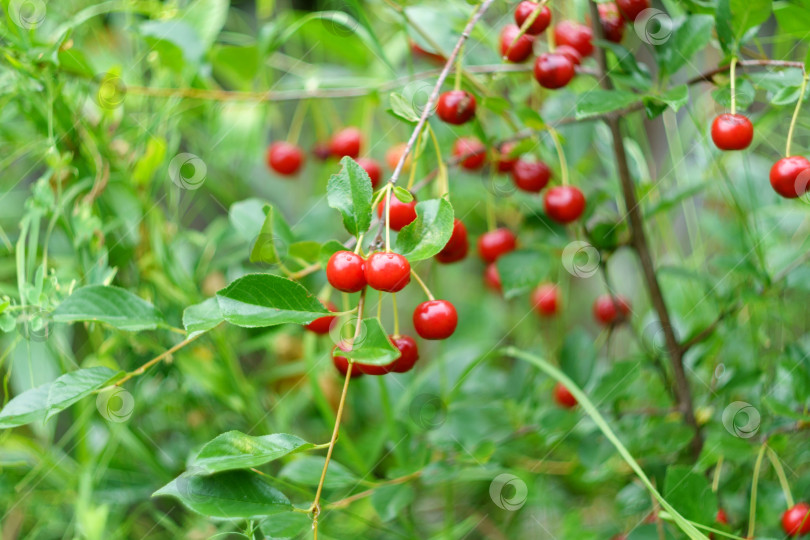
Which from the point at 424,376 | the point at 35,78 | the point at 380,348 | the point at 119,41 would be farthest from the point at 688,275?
the point at 119,41

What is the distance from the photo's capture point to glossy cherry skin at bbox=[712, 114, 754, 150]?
528mm

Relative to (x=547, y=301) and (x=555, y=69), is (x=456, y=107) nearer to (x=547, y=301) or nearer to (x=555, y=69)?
(x=555, y=69)

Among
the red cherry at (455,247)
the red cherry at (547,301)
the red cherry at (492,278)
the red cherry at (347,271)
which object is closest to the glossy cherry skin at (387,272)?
the red cherry at (347,271)

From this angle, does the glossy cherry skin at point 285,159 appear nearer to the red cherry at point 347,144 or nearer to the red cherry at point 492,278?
the red cherry at point 347,144

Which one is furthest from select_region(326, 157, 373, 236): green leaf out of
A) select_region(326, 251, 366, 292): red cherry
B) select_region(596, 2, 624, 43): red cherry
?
select_region(596, 2, 624, 43): red cherry

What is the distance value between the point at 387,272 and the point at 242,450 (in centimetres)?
15

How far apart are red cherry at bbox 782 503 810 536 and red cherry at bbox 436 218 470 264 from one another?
360 mm

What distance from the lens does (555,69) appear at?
60 centimetres

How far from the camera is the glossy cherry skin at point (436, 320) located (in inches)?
19.9

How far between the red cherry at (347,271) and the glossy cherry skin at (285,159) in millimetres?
533

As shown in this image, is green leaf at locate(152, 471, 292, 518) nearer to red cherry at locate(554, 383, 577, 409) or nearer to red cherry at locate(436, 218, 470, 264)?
red cherry at locate(436, 218, 470, 264)

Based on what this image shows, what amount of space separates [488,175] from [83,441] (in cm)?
60

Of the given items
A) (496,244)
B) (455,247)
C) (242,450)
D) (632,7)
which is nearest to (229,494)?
(242,450)

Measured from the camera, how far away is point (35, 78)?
676 mm
